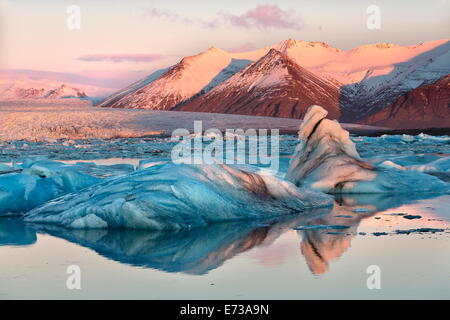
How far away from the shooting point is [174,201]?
8352 millimetres

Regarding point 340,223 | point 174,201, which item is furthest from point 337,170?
point 174,201

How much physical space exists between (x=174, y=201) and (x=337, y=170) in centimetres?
507

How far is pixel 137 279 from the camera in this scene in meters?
5.50

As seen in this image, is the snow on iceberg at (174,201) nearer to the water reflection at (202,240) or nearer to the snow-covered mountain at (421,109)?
the water reflection at (202,240)

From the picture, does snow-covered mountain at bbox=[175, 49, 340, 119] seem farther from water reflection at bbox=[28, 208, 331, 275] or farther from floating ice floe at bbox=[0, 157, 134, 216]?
water reflection at bbox=[28, 208, 331, 275]

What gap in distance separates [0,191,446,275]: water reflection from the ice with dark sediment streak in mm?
2892

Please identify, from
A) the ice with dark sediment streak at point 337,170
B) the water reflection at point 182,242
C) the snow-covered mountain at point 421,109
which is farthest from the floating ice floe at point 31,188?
the snow-covered mountain at point 421,109

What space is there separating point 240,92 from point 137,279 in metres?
191

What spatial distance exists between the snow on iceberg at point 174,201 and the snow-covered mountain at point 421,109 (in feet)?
525

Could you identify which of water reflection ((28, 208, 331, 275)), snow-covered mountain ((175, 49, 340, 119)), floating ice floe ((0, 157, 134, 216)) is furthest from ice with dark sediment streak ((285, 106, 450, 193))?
snow-covered mountain ((175, 49, 340, 119))

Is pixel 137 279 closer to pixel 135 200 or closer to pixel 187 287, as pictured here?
pixel 187 287

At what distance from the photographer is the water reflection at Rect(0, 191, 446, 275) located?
627cm

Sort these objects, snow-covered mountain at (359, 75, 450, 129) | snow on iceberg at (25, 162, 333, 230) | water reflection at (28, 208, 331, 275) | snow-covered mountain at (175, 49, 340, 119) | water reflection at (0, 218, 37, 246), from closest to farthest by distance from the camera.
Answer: water reflection at (28, 208, 331, 275), water reflection at (0, 218, 37, 246), snow on iceberg at (25, 162, 333, 230), snow-covered mountain at (359, 75, 450, 129), snow-covered mountain at (175, 49, 340, 119)

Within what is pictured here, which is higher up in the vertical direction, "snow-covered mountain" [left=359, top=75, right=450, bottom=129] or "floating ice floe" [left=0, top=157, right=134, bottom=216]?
"floating ice floe" [left=0, top=157, right=134, bottom=216]
